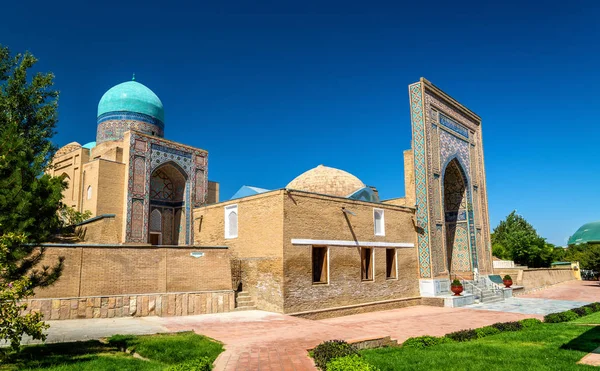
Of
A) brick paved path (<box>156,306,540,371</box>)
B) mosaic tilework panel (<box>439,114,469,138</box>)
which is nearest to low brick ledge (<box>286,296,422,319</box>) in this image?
brick paved path (<box>156,306,540,371</box>)

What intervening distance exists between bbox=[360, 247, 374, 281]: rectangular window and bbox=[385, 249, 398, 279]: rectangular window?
3.20 feet

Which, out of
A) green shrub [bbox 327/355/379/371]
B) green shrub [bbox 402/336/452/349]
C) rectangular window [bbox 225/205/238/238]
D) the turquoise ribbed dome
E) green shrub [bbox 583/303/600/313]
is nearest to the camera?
green shrub [bbox 327/355/379/371]

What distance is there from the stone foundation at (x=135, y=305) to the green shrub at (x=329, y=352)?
6.22m

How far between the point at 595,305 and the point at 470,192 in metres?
8.21

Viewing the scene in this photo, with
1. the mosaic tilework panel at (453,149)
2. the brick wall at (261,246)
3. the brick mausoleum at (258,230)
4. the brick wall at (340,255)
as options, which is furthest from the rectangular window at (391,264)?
the brick wall at (261,246)

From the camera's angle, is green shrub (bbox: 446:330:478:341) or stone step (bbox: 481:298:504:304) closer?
green shrub (bbox: 446:330:478:341)

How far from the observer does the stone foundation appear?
31.7ft

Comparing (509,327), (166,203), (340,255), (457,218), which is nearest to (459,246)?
(457,218)

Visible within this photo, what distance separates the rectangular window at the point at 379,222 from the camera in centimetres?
1545

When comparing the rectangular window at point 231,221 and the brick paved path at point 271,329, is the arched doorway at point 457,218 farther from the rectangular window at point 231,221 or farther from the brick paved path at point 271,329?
the rectangular window at point 231,221

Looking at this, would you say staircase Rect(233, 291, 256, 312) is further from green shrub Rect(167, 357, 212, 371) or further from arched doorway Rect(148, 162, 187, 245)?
arched doorway Rect(148, 162, 187, 245)

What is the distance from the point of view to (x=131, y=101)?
22.3 m

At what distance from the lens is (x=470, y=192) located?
20891 mm

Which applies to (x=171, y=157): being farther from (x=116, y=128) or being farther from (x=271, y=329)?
(x=271, y=329)
